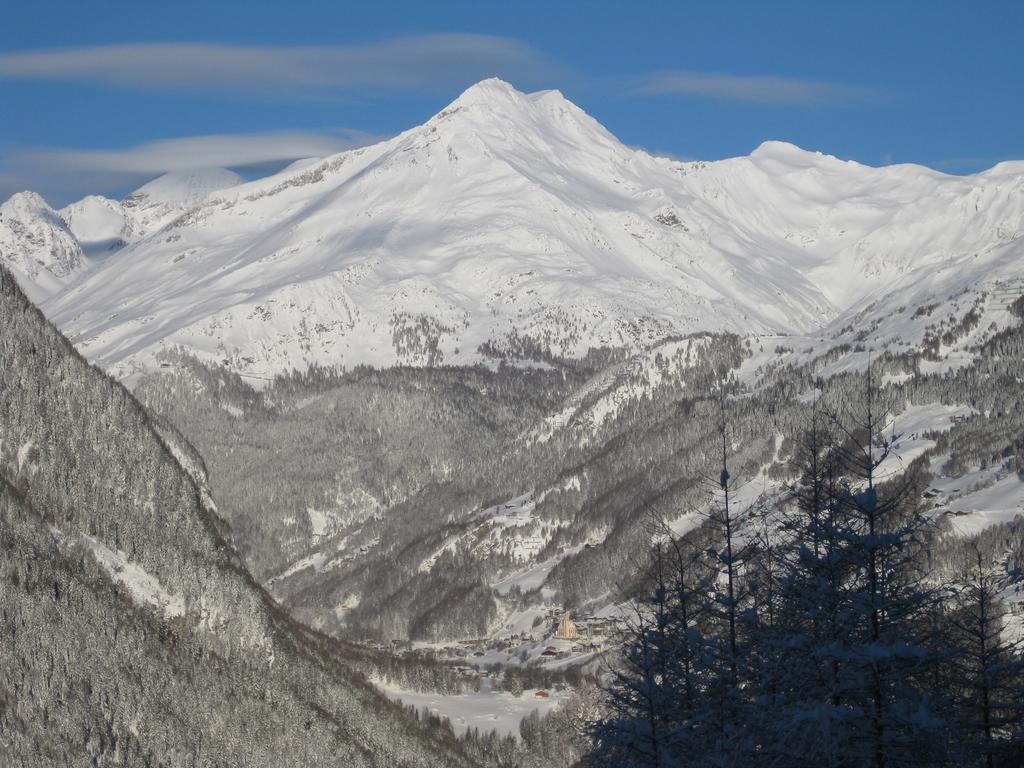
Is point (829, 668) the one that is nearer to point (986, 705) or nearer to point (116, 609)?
point (986, 705)

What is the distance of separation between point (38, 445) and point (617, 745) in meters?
132

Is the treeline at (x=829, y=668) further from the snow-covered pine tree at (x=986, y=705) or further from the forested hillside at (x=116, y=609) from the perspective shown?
the forested hillside at (x=116, y=609)

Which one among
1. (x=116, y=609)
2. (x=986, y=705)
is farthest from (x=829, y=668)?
(x=116, y=609)

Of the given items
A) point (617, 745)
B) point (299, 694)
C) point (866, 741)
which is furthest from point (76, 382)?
point (866, 741)

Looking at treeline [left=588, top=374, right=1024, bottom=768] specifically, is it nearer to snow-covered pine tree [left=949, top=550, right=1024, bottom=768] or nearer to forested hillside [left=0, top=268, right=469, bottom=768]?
snow-covered pine tree [left=949, top=550, right=1024, bottom=768]

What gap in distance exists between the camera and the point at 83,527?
567 ft

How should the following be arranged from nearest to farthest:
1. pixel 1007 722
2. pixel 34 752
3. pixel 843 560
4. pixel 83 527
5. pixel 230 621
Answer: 1. pixel 843 560
2. pixel 1007 722
3. pixel 34 752
4. pixel 83 527
5. pixel 230 621

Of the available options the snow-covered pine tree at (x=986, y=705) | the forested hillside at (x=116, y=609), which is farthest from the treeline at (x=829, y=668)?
the forested hillside at (x=116, y=609)

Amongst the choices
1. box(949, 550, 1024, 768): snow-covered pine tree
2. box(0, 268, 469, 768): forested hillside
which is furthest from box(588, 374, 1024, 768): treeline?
box(0, 268, 469, 768): forested hillside

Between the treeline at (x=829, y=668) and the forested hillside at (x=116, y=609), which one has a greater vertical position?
the forested hillside at (x=116, y=609)

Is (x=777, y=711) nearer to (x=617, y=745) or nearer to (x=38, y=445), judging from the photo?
(x=617, y=745)

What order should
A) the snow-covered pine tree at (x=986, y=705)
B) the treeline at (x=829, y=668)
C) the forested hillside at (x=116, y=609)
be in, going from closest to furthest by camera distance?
the treeline at (x=829, y=668)
the snow-covered pine tree at (x=986, y=705)
the forested hillside at (x=116, y=609)

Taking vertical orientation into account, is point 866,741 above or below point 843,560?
below

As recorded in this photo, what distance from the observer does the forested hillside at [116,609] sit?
157000 mm
